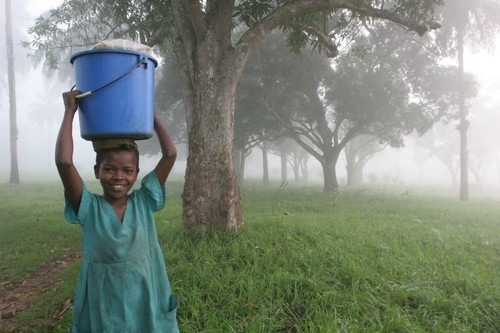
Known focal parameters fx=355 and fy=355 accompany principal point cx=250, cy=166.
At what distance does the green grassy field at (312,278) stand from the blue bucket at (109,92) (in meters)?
1.86

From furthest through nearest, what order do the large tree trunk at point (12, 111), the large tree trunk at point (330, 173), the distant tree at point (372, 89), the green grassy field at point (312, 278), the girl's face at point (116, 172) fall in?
1. the large tree trunk at point (12, 111)
2. the large tree trunk at point (330, 173)
3. the distant tree at point (372, 89)
4. the green grassy field at point (312, 278)
5. the girl's face at point (116, 172)

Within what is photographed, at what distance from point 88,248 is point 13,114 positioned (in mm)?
20956

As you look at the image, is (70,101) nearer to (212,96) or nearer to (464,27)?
(212,96)

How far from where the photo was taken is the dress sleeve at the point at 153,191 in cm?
218

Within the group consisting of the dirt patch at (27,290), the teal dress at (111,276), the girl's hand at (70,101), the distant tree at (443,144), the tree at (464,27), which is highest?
the tree at (464,27)

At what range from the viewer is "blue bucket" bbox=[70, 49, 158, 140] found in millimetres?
2006

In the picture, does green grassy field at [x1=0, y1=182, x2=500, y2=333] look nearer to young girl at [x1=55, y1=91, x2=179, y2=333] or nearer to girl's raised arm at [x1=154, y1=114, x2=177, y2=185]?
young girl at [x1=55, y1=91, x2=179, y2=333]

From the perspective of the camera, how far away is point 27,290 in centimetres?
423

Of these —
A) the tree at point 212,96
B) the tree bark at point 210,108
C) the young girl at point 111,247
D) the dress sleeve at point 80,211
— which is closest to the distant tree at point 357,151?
the tree at point 212,96

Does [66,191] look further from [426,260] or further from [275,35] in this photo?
[275,35]

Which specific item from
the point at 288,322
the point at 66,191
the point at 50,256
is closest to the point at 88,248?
the point at 66,191

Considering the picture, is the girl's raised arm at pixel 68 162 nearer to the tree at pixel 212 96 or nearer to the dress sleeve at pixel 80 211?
the dress sleeve at pixel 80 211

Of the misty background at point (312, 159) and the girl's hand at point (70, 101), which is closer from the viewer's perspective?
the girl's hand at point (70, 101)

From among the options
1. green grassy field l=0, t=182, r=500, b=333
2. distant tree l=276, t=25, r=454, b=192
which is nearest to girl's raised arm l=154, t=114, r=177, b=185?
green grassy field l=0, t=182, r=500, b=333
